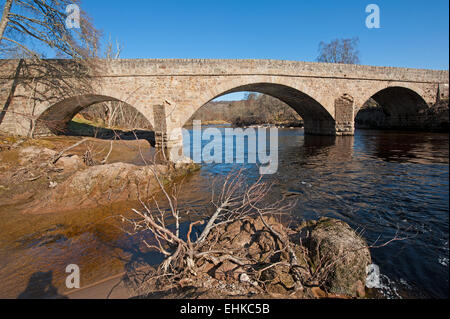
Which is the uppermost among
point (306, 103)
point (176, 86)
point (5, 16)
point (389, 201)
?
point (5, 16)

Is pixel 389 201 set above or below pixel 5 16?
below

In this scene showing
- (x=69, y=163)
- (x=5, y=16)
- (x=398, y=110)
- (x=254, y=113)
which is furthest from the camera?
(x=254, y=113)

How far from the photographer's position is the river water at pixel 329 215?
7.80 ft

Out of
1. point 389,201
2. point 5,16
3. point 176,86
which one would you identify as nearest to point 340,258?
point 389,201

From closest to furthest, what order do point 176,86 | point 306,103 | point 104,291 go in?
point 104,291 → point 176,86 → point 306,103

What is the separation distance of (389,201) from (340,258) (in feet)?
10.8

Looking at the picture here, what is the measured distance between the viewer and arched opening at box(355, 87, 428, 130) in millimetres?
17656

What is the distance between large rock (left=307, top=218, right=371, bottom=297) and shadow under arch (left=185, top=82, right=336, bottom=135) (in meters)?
12.2

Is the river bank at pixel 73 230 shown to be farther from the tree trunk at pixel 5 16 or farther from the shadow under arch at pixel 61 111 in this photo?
the shadow under arch at pixel 61 111

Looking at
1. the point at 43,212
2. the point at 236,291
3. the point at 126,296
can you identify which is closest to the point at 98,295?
the point at 126,296

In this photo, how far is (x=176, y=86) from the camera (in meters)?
12.5

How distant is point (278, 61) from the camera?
44.2ft

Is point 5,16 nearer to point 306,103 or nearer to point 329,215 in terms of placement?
point 329,215

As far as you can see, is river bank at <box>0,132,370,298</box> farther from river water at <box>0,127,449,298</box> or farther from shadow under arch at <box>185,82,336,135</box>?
shadow under arch at <box>185,82,336,135</box>
